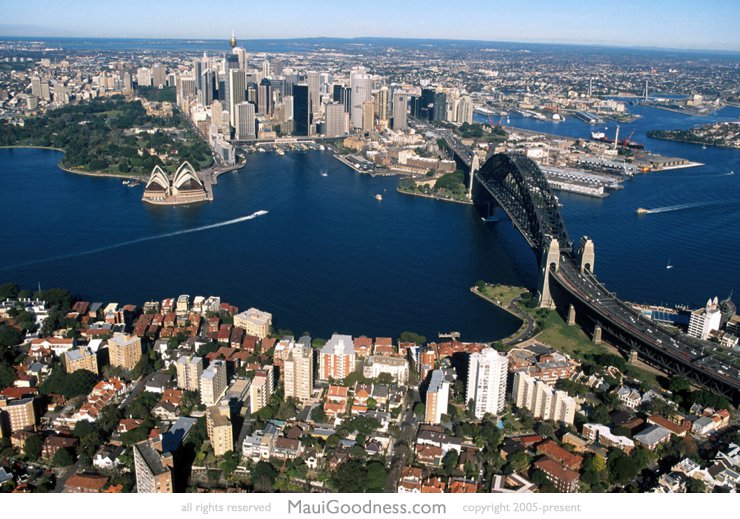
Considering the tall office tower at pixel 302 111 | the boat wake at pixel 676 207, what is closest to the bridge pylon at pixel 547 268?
the boat wake at pixel 676 207

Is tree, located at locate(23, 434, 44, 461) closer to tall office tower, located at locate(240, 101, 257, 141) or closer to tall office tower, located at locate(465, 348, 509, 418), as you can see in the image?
tall office tower, located at locate(465, 348, 509, 418)

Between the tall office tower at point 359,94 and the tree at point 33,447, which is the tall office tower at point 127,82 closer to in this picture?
the tall office tower at point 359,94

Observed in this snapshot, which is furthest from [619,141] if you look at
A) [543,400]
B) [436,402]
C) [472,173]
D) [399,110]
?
[436,402]

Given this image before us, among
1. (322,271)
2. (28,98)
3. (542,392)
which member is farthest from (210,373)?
(28,98)

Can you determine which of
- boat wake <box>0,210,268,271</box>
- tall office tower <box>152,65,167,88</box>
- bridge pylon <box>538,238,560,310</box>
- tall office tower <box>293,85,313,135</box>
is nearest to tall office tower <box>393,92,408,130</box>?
tall office tower <box>293,85,313,135</box>

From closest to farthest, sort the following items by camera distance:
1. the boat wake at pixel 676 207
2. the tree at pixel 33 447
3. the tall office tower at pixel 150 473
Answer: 1. the tall office tower at pixel 150 473
2. the tree at pixel 33 447
3. the boat wake at pixel 676 207

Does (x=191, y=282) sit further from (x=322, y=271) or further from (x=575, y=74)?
(x=575, y=74)
